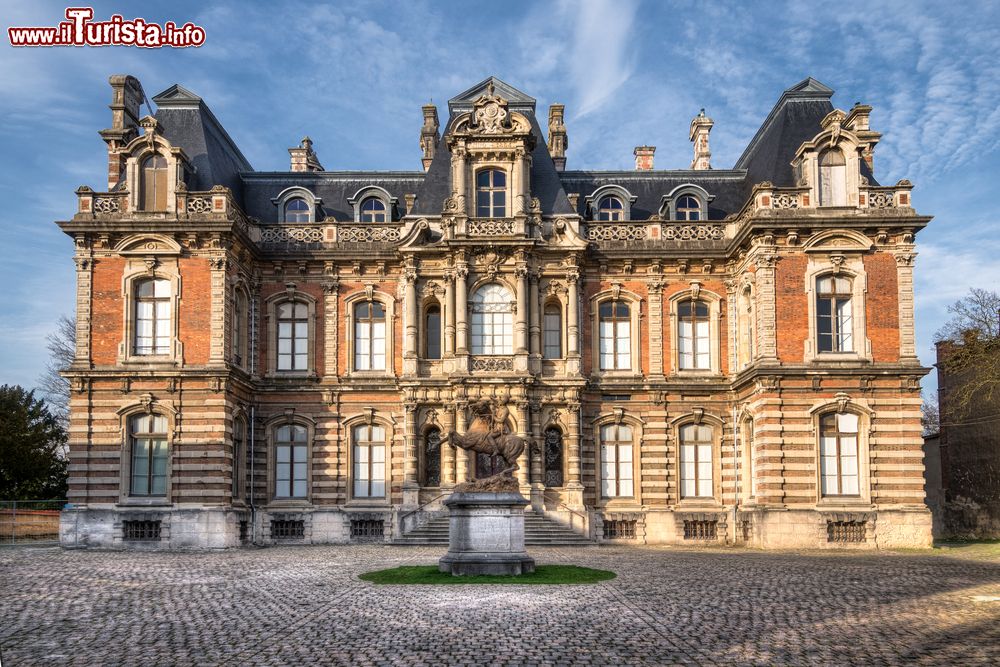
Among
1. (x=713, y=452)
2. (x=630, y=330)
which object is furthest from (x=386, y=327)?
(x=713, y=452)

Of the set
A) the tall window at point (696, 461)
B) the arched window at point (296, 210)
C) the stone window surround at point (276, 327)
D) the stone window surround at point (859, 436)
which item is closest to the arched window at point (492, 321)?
the stone window surround at point (276, 327)

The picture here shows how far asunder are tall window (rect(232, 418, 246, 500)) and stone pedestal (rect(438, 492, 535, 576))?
16.2m

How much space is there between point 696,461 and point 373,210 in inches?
614

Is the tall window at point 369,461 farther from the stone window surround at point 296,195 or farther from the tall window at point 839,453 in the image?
the tall window at point 839,453

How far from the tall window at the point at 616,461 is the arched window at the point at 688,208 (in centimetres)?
842

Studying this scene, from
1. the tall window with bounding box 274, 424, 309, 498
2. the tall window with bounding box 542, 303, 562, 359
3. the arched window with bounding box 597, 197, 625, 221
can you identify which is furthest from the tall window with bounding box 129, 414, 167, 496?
the arched window with bounding box 597, 197, 625, 221

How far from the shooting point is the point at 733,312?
36.3 meters

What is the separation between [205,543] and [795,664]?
24.5 meters

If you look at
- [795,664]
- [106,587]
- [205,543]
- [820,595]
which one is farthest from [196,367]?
[795,664]

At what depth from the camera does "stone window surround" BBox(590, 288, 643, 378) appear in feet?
120

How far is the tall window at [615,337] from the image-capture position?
36.9m

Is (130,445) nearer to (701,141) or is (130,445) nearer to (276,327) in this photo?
(276,327)

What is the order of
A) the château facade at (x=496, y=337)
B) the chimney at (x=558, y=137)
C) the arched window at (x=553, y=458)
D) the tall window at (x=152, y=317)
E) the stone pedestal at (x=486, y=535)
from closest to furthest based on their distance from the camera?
the stone pedestal at (x=486, y=535) → the château facade at (x=496, y=337) → the tall window at (x=152, y=317) → the arched window at (x=553, y=458) → the chimney at (x=558, y=137)

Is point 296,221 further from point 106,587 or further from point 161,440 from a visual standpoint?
point 106,587
